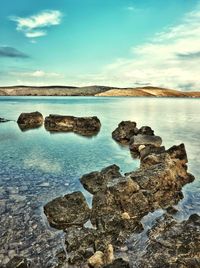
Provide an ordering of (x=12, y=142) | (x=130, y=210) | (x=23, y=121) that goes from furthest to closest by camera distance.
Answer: (x=23, y=121)
(x=12, y=142)
(x=130, y=210)

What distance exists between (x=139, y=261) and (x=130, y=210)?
14.1 ft

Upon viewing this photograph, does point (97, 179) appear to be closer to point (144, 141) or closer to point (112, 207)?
point (112, 207)

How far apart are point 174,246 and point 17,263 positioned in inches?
228

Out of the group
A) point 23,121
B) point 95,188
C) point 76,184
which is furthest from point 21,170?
point 23,121

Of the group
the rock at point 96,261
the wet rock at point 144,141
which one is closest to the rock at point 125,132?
the wet rock at point 144,141

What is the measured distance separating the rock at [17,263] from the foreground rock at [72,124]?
40083 mm

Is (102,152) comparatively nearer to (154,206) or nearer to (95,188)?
(95,188)

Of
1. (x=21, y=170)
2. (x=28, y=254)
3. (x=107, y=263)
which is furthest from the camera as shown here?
(x=21, y=170)

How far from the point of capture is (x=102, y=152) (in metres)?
32.7

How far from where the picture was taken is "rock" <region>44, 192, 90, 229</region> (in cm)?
1457

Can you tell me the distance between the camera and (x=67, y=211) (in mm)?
15141

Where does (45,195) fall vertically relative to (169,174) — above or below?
below

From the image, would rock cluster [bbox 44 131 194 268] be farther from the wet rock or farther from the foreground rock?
the foreground rock

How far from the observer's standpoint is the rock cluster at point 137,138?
31.8 metres
